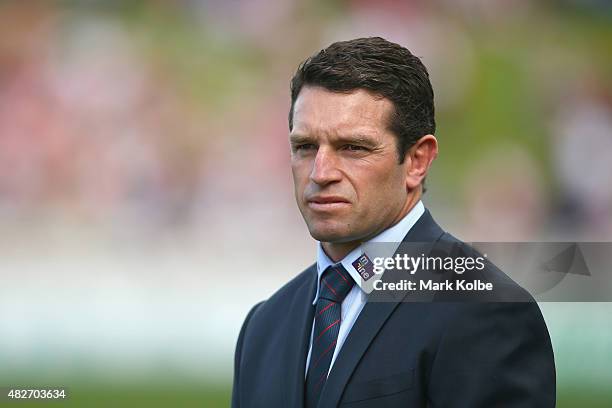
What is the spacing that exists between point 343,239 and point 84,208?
4067mm

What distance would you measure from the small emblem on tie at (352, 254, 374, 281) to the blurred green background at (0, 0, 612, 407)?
11.0ft

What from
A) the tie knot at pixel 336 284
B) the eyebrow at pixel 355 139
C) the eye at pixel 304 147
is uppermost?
the eye at pixel 304 147

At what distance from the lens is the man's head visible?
1.55 m

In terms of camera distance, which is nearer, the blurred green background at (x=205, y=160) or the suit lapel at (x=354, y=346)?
the suit lapel at (x=354, y=346)

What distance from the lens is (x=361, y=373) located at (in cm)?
147

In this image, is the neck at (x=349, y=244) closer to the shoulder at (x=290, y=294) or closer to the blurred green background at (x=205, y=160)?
the shoulder at (x=290, y=294)

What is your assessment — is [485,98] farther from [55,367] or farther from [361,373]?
[361,373]

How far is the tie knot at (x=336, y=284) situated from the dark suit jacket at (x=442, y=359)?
68 mm

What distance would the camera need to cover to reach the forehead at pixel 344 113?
1542mm

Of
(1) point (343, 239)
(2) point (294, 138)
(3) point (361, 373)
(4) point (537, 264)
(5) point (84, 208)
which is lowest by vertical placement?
(3) point (361, 373)

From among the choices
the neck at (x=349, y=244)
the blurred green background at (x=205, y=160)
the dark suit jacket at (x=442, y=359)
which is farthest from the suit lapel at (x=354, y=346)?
the blurred green background at (x=205, y=160)

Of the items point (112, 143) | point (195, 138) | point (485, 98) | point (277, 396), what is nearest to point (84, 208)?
point (112, 143)

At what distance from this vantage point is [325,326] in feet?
5.18

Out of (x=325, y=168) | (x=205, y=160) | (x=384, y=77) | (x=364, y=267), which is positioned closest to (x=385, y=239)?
(x=364, y=267)
